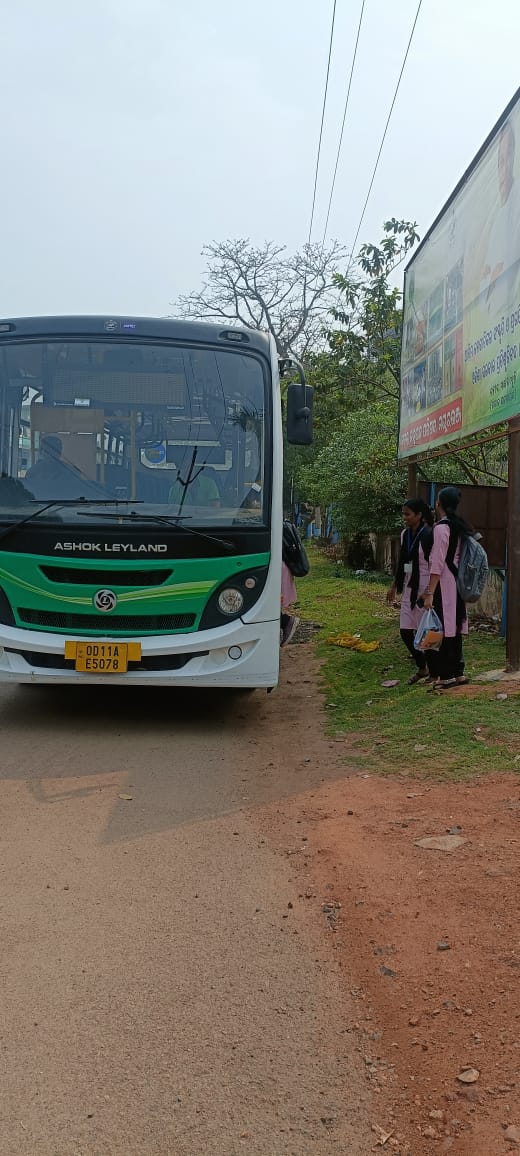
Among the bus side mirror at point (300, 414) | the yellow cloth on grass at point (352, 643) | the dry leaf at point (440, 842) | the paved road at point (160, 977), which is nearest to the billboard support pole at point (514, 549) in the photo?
the bus side mirror at point (300, 414)

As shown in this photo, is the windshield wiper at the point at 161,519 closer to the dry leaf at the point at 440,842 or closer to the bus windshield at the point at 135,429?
the bus windshield at the point at 135,429

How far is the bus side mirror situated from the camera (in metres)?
7.53

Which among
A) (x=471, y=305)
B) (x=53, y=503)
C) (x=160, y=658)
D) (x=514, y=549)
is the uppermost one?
(x=471, y=305)

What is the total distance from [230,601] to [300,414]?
179 cm

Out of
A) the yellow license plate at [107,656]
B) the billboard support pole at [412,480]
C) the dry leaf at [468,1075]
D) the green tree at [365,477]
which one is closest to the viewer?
the dry leaf at [468,1075]

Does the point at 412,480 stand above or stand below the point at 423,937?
above

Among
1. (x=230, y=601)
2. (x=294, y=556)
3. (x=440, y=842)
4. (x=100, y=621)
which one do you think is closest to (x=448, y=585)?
(x=294, y=556)

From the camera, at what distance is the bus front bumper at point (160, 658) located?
6.60 metres

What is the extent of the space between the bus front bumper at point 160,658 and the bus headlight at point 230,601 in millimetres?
100

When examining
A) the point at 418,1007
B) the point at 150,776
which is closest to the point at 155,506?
the point at 150,776

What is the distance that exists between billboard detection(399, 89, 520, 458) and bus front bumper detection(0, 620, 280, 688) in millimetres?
2861

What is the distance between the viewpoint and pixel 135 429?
679 centimetres

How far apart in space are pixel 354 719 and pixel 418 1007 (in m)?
4.19

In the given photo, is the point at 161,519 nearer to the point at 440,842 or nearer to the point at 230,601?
the point at 230,601
